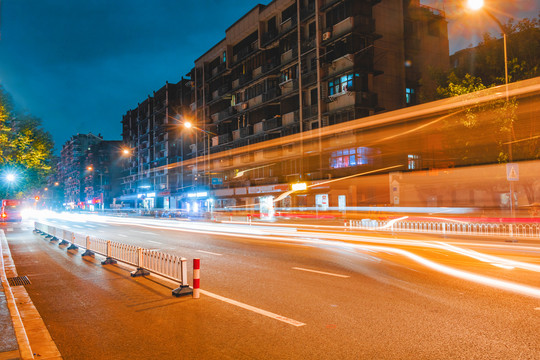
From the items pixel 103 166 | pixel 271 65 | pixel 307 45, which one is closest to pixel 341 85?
pixel 307 45

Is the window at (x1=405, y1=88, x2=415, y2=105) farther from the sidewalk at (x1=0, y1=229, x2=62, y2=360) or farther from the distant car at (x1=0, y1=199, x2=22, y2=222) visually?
the distant car at (x1=0, y1=199, x2=22, y2=222)

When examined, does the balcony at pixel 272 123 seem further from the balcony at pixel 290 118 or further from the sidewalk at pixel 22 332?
the sidewalk at pixel 22 332

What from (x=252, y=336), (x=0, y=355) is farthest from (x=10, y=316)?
(x=252, y=336)

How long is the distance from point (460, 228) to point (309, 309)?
16.5 m

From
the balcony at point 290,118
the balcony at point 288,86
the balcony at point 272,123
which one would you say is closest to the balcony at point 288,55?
the balcony at point 288,86

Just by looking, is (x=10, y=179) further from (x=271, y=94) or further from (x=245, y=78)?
(x=245, y=78)

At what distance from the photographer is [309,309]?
7246 mm

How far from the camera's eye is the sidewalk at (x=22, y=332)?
516 cm

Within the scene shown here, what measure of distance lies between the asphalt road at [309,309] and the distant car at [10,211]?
109 ft

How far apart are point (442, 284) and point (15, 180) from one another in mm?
34240

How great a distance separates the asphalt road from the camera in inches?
211

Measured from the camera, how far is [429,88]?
3228cm

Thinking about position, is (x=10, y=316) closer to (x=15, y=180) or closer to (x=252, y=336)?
(x=252, y=336)

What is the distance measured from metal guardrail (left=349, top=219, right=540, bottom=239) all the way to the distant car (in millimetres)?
36357
